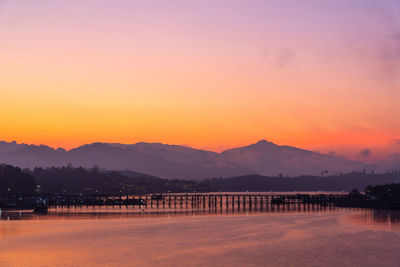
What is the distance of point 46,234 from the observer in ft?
299

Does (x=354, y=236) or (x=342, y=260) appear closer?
(x=342, y=260)

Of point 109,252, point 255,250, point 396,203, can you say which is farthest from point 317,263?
point 396,203

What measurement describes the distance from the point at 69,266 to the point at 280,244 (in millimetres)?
32963

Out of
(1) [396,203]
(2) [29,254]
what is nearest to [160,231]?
(2) [29,254]

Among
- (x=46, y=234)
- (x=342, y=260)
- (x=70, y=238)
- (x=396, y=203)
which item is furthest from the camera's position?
(x=396, y=203)

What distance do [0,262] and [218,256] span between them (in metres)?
26.1

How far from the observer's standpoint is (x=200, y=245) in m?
77.6

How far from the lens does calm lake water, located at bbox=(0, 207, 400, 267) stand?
63.0 m

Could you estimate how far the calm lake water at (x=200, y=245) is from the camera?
207 feet

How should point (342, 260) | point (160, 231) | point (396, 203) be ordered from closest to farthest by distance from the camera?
1. point (342, 260)
2. point (160, 231)
3. point (396, 203)

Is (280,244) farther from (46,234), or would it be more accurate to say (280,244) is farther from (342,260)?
(46,234)

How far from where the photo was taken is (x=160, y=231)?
9800cm

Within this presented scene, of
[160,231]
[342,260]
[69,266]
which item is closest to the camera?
[69,266]

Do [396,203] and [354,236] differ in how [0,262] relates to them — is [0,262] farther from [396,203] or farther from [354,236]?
[396,203]
